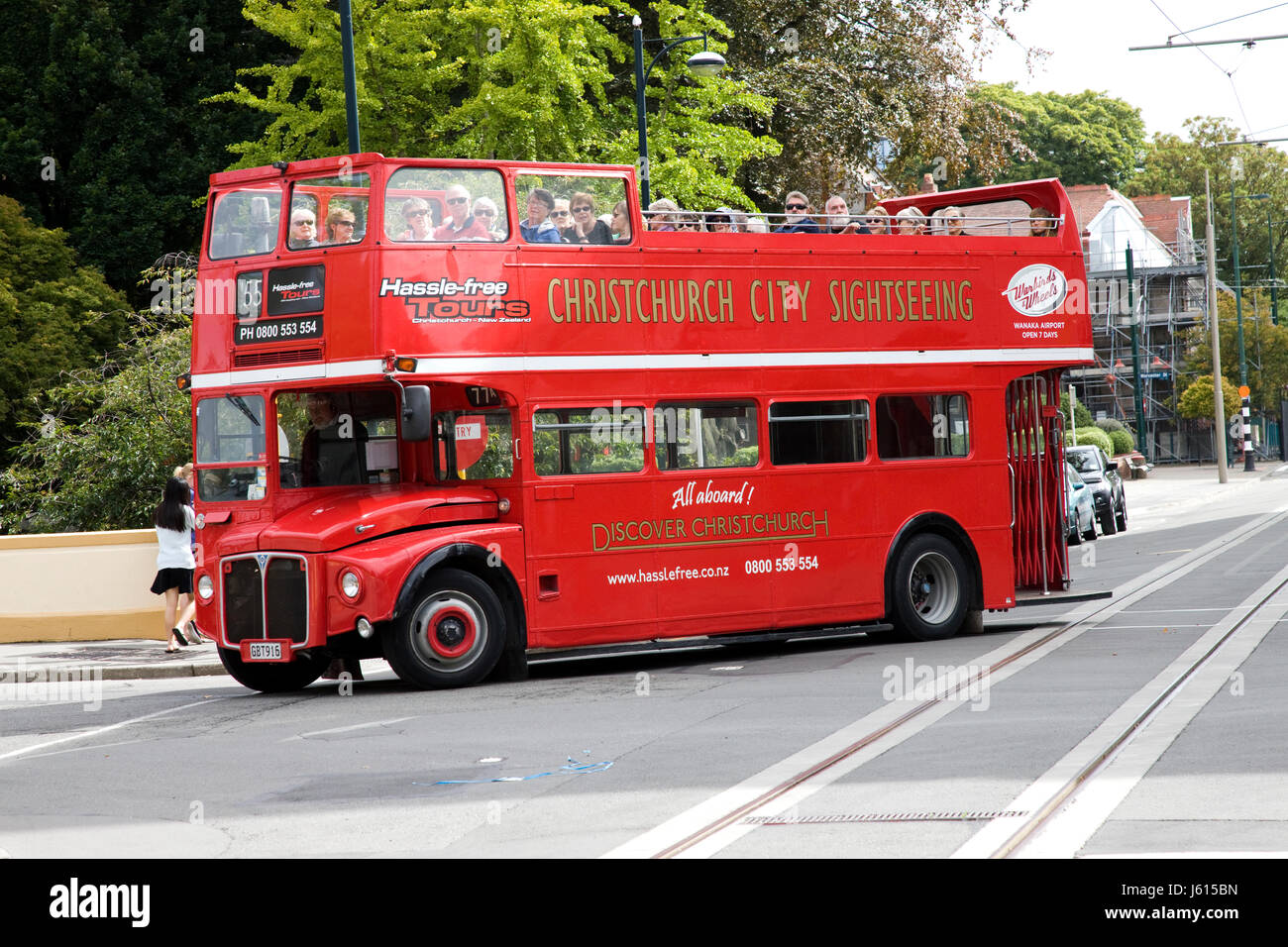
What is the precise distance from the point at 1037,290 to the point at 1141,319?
219 feet

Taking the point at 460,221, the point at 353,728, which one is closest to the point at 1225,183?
the point at 460,221

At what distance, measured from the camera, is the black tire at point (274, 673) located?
14.0 metres

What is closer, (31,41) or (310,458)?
(310,458)

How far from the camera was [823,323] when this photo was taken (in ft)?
51.0

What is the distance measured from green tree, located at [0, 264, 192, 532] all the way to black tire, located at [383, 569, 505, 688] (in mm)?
9363

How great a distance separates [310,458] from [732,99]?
13.9 metres

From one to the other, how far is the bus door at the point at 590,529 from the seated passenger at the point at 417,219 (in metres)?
1.74

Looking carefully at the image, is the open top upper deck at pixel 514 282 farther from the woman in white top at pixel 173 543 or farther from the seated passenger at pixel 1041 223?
the woman in white top at pixel 173 543

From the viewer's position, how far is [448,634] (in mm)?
13391

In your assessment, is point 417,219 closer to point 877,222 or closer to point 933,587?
point 877,222

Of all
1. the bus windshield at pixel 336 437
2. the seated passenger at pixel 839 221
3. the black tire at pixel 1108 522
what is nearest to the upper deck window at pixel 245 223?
the bus windshield at pixel 336 437

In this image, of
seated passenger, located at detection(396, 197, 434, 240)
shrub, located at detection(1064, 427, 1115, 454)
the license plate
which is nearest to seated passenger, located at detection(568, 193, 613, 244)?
seated passenger, located at detection(396, 197, 434, 240)
